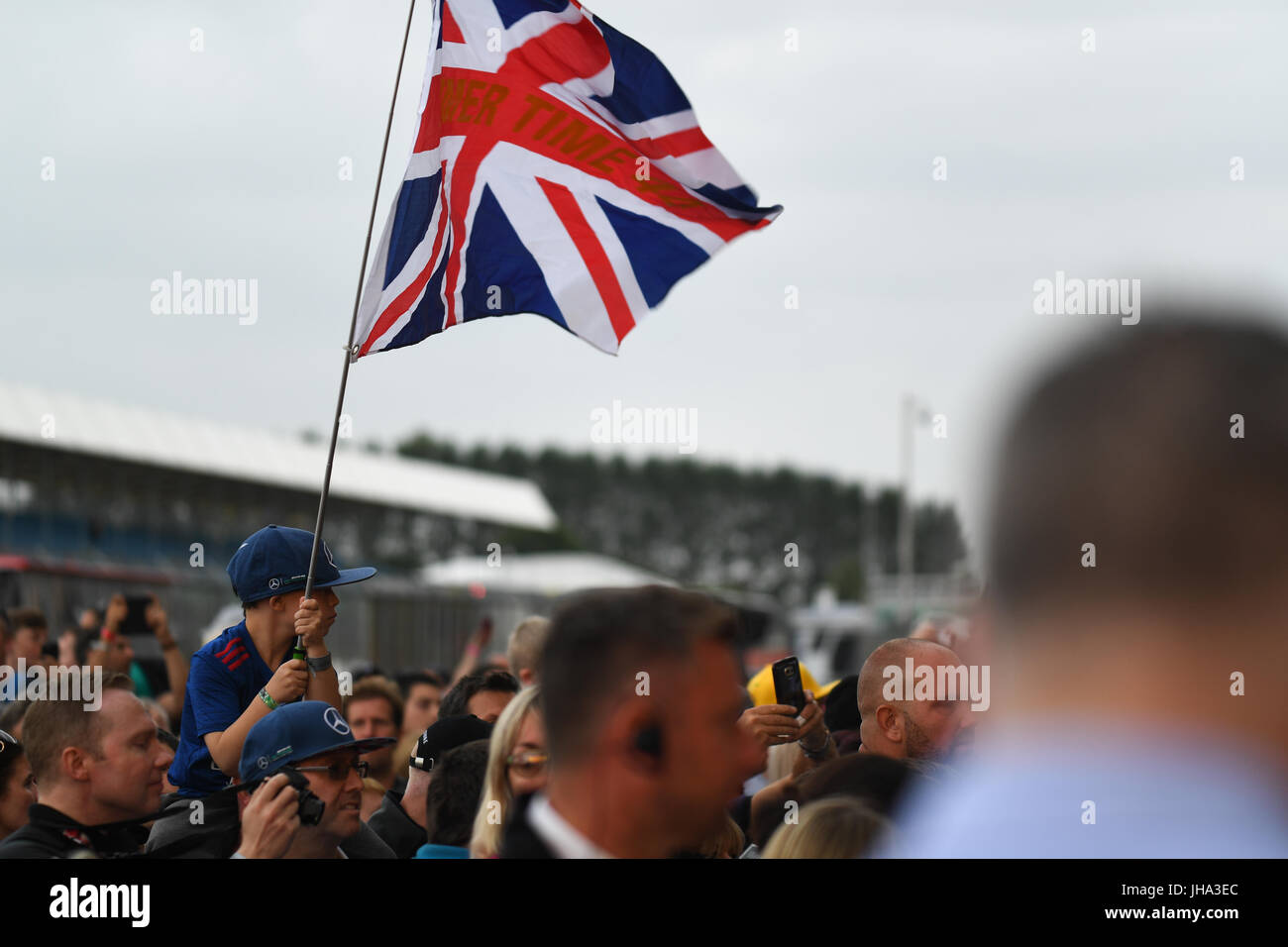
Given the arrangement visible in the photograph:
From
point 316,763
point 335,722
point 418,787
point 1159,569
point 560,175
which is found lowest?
point 418,787

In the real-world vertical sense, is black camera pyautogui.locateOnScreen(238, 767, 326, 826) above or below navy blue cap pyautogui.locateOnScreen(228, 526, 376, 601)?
below

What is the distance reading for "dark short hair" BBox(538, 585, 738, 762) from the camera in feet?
7.74

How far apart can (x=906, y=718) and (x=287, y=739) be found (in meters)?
2.39

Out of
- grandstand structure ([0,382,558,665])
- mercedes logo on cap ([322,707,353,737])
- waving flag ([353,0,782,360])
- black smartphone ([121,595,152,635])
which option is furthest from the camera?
grandstand structure ([0,382,558,665])

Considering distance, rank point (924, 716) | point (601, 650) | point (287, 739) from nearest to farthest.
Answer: point (601, 650) → point (287, 739) → point (924, 716)

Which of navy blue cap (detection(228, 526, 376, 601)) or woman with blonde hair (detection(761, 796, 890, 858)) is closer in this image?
woman with blonde hair (detection(761, 796, 890, 858))

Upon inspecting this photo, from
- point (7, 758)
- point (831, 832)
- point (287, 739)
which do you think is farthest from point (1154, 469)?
point (7, 758)

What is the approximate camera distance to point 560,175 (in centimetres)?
626

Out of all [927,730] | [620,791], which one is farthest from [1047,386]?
[927,730]

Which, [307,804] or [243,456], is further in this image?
[243,456]

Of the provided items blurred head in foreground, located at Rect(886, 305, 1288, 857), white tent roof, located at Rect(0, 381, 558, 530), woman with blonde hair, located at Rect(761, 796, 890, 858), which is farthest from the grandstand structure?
blurred head in foreground, located at Rect(886, 305, 1288, 857)

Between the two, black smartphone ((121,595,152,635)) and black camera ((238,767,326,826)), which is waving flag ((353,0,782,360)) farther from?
black smartphone ((121,595,152,635))

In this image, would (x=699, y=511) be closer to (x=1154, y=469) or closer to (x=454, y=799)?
(x=454, y=799)

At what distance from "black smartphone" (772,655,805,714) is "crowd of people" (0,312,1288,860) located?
0.15ft
